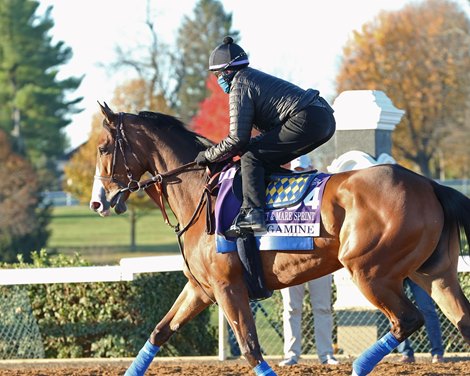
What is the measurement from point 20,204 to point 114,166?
27.4m

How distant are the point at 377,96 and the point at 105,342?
390 cm

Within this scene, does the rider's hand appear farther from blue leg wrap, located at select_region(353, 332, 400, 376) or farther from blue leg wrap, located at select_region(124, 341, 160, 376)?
blue leg wrap, located at select_region(353, 332, 400, 376)

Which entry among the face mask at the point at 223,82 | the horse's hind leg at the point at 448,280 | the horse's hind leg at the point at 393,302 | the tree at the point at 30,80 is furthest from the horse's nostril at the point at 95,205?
the tree at the point at 30,80

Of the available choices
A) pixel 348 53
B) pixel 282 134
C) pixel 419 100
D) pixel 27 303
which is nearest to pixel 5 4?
pixel 348 53

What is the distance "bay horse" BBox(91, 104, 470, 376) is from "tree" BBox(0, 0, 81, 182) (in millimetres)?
44941

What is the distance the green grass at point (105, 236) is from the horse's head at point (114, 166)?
23388 millimetres

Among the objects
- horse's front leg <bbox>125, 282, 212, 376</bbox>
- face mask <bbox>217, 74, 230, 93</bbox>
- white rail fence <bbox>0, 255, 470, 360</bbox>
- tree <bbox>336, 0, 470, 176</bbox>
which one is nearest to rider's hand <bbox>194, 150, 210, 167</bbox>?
face mask <bbox>217, 74, 230, 93</bbox>

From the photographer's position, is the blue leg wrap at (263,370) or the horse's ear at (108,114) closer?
the blue leg wrap at (263,370)

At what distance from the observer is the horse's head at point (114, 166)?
6.82 meters

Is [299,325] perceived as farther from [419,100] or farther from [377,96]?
[419,100]

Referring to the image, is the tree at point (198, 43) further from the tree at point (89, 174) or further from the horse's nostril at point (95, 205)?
the horse's nostril at point (95, 205)

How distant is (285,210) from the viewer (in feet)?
20.4

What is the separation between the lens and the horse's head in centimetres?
682

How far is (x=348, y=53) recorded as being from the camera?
45844mm
